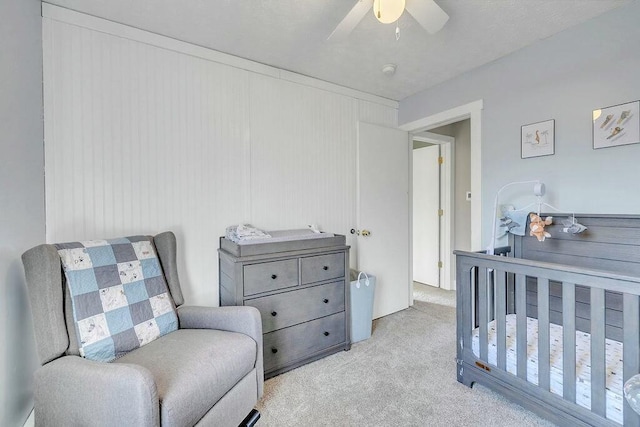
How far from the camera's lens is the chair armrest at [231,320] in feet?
5.17

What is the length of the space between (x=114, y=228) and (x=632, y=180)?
3.21 metres

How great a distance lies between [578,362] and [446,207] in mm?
2574

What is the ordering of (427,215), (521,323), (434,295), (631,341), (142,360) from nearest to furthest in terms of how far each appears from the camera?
A: (631,341)
(142,360)
(521,323)
(434,295)
(427,215)

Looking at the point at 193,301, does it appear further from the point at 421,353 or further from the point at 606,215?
the point at 606,215

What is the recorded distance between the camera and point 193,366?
1225 mm

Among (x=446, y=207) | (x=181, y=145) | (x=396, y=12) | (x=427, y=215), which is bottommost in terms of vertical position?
(x=427, y=215)

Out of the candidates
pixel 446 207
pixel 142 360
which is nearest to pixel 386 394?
pixel 142 360

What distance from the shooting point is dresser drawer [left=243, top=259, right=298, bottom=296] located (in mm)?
1897

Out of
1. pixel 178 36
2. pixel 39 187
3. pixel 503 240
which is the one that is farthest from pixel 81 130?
pixel 503 240

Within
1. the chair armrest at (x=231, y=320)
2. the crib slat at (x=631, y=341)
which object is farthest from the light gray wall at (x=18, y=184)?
the crib slat at (x=631, y=341)

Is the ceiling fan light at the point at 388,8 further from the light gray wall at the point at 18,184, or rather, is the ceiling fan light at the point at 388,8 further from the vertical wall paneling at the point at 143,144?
the light gray wall at the point at 18,184

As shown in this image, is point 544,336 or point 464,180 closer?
point 544,336

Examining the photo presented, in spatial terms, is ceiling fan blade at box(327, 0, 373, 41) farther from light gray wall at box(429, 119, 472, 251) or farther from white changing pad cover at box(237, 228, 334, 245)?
light gray wall at box(429, 119, 472, 251)

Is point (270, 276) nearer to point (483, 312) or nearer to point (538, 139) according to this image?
point (483, 312)
